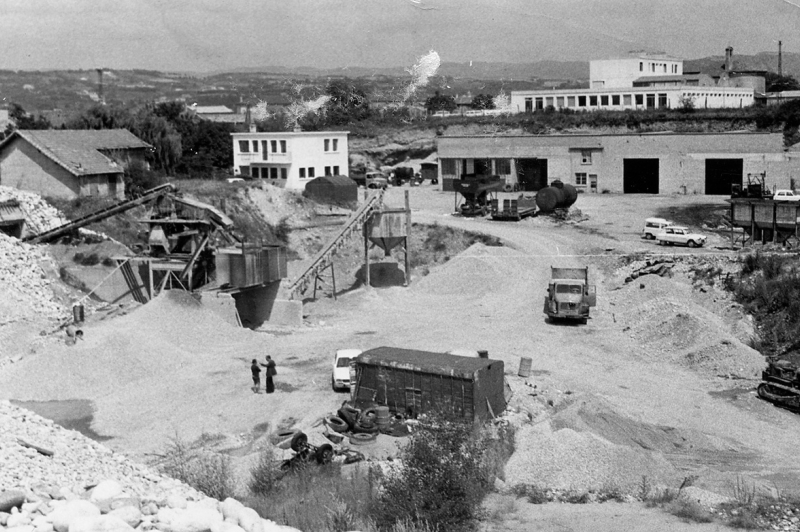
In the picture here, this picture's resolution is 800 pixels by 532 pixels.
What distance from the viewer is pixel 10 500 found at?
13.3 meters

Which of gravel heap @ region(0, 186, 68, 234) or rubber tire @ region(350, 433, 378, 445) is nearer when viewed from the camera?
rubber tire @ region(350, 433, 378, 445)

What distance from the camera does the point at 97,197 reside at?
4691 cm

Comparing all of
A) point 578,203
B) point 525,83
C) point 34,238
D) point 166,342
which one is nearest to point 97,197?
point 34,238

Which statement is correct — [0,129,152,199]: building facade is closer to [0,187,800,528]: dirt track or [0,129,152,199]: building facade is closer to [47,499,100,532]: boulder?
[0,187,800,528]: dirt track

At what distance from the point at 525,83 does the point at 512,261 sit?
6394 cm

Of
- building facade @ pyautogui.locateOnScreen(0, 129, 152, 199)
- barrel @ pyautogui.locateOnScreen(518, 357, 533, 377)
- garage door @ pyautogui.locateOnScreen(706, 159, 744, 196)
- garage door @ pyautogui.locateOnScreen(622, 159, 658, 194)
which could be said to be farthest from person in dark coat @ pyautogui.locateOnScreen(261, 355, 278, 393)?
garage door @ pyautogui.locateOnScreen(622, 159, 658, 194)

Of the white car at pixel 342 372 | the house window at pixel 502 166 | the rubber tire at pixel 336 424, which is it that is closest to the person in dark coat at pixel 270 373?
the white car at pixel 342 372

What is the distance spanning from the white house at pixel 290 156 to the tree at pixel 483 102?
77.3ft

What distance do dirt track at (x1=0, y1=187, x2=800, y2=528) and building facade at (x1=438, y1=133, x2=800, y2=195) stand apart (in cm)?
2017

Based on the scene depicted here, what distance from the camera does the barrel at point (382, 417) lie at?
23283mm

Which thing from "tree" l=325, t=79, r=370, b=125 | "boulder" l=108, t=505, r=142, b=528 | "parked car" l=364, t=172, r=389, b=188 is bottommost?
"boulder" l=108, t=505, r=142, b=528

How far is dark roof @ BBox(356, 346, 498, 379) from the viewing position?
23.9 meters

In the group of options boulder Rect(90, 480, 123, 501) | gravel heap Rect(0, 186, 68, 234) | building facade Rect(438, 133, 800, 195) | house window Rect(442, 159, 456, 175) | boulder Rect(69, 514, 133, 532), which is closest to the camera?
boulder Rect(69, 514, 133, 532)

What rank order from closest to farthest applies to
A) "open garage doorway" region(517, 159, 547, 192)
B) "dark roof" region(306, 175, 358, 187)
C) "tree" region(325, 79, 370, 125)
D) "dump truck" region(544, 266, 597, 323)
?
"dump truck" region(544, 266, 597, 323), "dark roof" region(306, 175, 358, 187), "open garage doorway" region(517, 159, 547, 192), "tree" region(325, 79, 370, 125)
